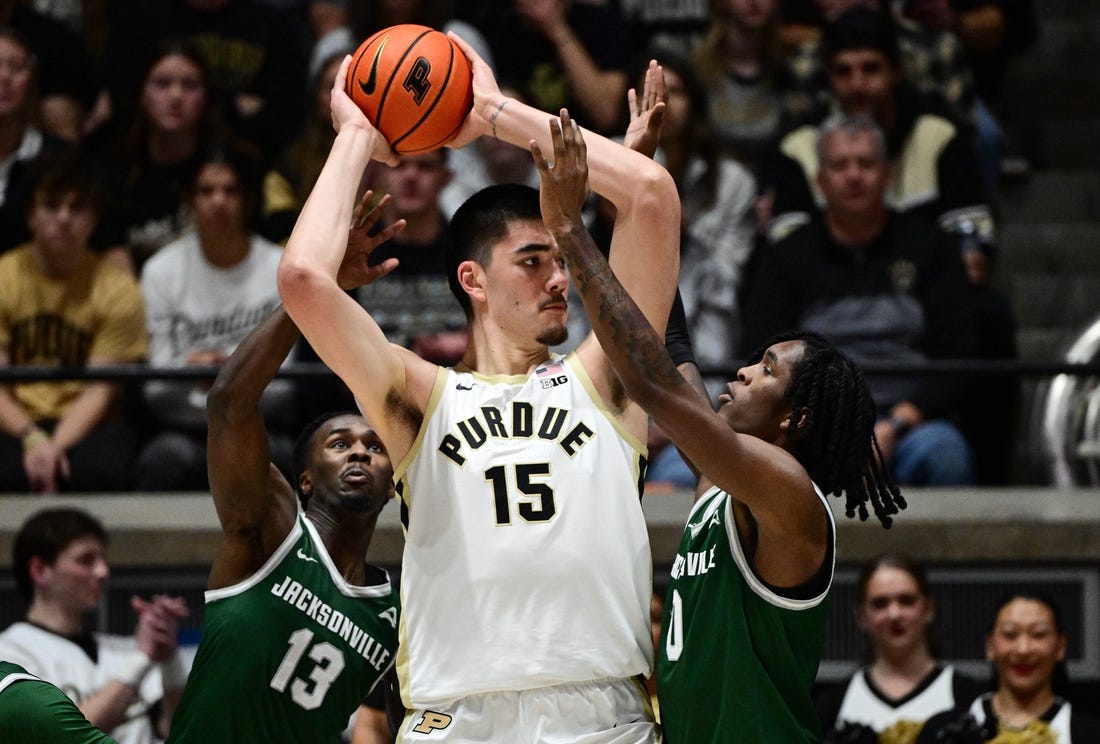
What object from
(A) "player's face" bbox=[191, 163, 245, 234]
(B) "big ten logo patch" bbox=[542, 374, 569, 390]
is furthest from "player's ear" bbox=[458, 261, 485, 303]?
(A) "player's face" bbox=[191, 163, 245, 234]

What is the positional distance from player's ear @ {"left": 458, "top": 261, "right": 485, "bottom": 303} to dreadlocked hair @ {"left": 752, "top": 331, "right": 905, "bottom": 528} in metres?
0.81

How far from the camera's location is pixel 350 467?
514 cm

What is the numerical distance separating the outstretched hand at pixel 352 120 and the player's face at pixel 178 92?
3896mm

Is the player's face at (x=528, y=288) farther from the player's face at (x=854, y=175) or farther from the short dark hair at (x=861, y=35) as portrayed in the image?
the short dark hair at (x=861, y=35)

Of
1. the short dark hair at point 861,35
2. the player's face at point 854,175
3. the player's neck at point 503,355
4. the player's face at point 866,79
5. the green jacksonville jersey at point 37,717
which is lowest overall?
the green jacksonville jersey at point 37,717

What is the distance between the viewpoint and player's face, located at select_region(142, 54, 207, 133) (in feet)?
26.8

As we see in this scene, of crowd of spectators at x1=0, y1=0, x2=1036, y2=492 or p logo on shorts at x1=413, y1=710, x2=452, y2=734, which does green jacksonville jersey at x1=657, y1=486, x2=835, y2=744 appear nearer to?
p logo on shorts at x1=413, y1=710, x2=452, y2=734

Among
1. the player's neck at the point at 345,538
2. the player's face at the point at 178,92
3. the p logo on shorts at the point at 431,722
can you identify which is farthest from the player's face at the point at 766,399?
the player's face at the point at 178,92

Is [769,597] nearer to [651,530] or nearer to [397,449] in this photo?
[397,449]

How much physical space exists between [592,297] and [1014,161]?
6.04 metres

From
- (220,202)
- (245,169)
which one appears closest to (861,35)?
(245,169)

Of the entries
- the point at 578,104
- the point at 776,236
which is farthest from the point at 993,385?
the point at 578,104

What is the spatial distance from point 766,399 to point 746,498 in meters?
0.41

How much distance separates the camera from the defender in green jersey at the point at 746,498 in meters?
4.01
